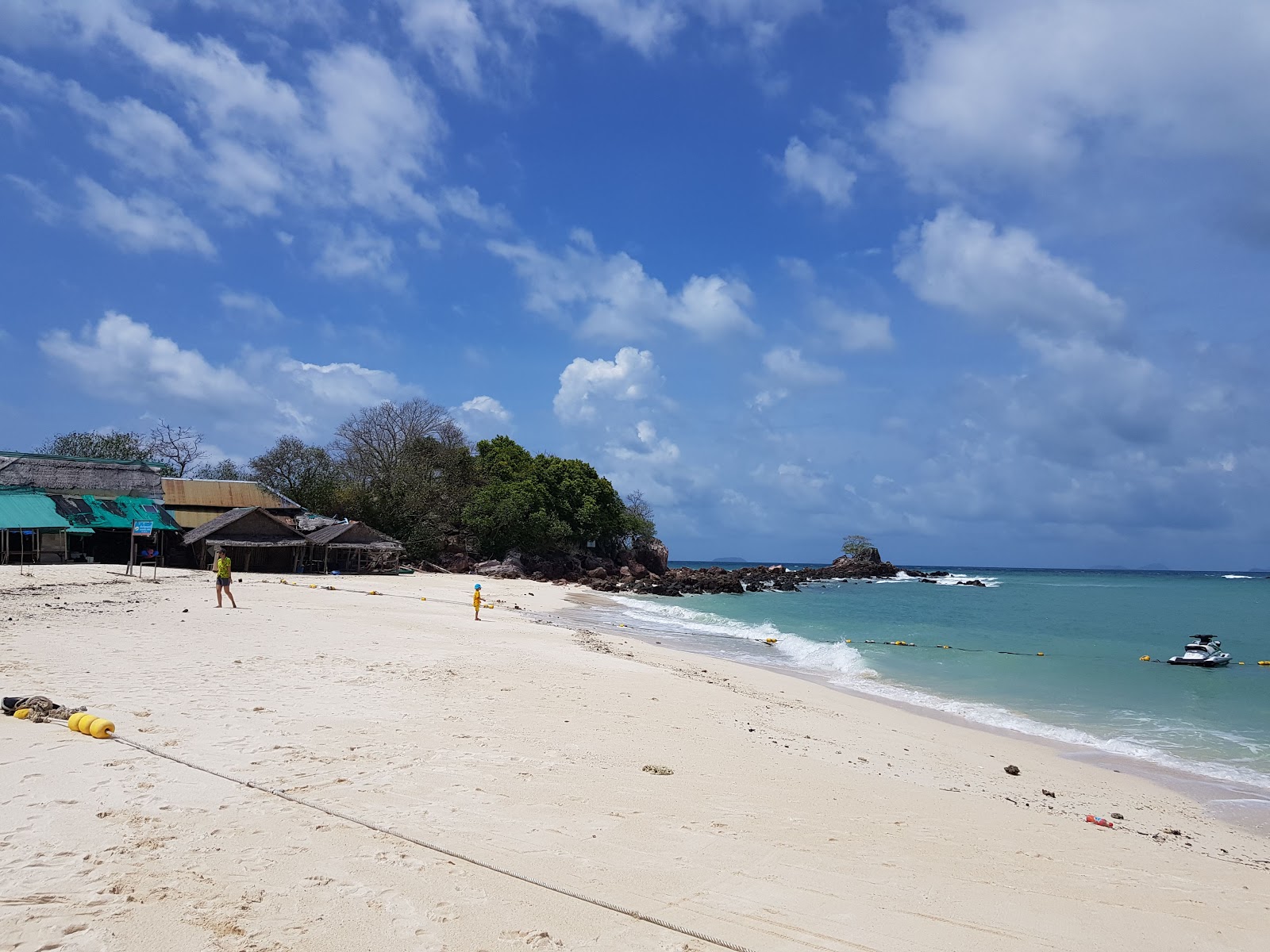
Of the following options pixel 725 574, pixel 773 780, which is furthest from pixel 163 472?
pixel 773 780

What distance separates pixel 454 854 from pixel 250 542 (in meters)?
32.4

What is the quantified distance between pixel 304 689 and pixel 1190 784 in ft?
36.3

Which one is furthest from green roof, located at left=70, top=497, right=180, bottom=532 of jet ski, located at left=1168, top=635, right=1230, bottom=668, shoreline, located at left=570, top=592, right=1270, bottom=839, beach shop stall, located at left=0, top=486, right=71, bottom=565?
jet ski, located at left=1168, top=635, right=1230, bottom=668

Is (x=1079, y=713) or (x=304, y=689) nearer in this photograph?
(x=304, y=689)

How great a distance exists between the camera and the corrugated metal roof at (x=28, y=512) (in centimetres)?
2909

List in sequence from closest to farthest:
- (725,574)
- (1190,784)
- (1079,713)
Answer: (1190,784)
(1079,713)
(725,574)

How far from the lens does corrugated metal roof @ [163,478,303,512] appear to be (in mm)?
38562

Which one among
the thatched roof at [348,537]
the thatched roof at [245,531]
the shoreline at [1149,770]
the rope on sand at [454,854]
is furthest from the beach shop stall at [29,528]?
the rope on sand at [454,854]

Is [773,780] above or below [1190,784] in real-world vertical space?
above

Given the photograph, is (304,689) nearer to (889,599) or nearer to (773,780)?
(773,780)

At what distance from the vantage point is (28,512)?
2997cm

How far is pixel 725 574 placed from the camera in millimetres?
59344

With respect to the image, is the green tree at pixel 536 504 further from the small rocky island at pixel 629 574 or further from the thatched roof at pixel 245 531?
the thatched roof at pixel 245 531

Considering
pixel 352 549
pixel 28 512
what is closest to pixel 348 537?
pixel 352 549
